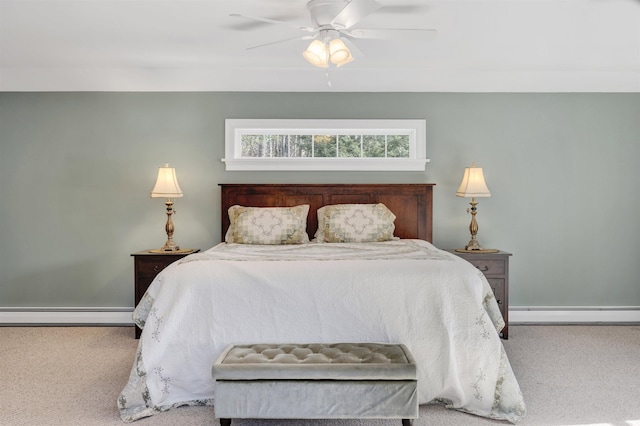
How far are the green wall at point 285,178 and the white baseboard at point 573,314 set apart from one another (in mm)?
67

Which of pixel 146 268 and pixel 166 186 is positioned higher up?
pixel 166 186

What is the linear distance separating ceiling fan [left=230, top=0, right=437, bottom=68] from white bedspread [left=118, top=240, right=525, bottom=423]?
147 cm

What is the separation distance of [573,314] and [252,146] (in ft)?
11.8

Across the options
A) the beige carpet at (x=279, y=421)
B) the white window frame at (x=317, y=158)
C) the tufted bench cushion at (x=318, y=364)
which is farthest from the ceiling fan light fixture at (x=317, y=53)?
the beige carpet at (x=279, y=421)

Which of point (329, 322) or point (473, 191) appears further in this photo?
point (473, 191)

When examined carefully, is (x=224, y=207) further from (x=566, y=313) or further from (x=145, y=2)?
(x=566, y=313)

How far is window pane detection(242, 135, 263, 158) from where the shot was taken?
Result: 14.6 ft

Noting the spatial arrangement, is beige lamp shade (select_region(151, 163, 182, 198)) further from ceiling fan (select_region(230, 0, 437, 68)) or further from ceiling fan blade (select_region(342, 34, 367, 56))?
ceiling fan blade (select_region(342, 34, 367, 56))

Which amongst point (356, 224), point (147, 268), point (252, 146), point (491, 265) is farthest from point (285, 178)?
point (491, 265)

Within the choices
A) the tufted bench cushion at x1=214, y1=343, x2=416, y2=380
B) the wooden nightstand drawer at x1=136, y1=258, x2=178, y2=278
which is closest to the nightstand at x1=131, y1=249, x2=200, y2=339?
the wooden nightstand drawer at x1=136, y1=258, x2=178, y2=278

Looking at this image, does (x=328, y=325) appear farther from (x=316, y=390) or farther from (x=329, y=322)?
(x=316, y=390)

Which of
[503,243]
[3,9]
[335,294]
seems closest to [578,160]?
[503,243]

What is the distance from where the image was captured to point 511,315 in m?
4.36

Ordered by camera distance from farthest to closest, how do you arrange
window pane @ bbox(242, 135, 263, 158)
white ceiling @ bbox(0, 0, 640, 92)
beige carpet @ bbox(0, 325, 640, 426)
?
window pane @ bbox(242, 135, 263, 158)
white ceiling @ bbox(0, 0, 640, 92)
beige carpet @ bbox(0, 325, 640, 426)
